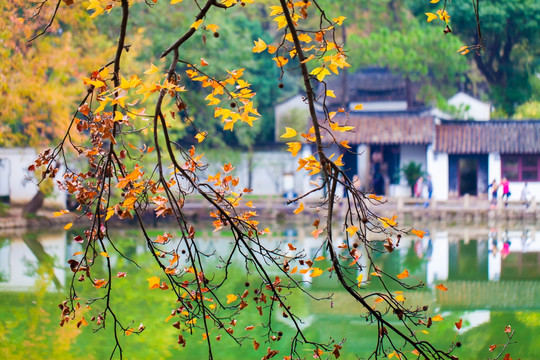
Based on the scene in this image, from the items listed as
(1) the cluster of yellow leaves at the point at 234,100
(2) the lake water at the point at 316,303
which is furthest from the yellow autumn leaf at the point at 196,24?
(2) the lake water at the point at 316,303

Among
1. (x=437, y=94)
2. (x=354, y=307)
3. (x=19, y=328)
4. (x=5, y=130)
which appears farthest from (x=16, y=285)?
(x=437, y=94)

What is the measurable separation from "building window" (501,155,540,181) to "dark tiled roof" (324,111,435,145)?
5.23 feet

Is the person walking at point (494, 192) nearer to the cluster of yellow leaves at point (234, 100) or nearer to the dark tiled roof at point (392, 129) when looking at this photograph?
the dark tiled roof at point (392, 129)

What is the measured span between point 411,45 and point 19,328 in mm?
10348

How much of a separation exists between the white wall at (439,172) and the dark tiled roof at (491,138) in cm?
22

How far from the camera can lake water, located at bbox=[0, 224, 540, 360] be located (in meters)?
4.88

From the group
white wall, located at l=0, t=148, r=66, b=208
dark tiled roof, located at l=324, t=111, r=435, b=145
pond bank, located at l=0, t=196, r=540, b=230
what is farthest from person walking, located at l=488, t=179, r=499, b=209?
white wall, located at l=0, t=148, r=66, b=208

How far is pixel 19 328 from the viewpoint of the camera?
5363 millimetres

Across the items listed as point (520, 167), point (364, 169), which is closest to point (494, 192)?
point (520, 167)

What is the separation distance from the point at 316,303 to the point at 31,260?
3.76 meters

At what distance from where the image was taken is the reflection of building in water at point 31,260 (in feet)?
23.8

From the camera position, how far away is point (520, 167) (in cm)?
1459

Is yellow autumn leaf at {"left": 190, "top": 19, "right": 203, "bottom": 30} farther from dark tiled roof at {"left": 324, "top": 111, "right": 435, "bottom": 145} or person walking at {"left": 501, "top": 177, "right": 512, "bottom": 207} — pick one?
dark tiled roof at {"left": 324, "top": 111, "right": 435, "bottom": 145}

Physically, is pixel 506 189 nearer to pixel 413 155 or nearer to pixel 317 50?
pixel 413 155
